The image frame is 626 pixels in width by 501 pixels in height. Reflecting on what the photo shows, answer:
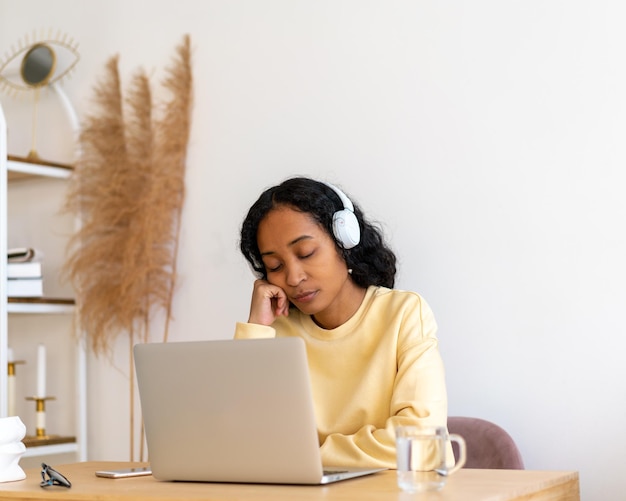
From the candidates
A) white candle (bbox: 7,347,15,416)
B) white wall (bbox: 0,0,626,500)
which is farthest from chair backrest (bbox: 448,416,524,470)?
white candle (bbox: 7,347,15,416)

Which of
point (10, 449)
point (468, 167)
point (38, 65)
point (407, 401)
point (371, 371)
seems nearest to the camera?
point (10, 449)

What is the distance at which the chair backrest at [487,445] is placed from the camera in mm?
2041

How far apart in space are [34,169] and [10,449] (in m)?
1.34

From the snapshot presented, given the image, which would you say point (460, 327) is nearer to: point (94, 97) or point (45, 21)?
point (94, 97)

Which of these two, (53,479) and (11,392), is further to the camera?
(11,392)

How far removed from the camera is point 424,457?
1.33 meters

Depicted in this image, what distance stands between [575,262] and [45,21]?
73.6 inches

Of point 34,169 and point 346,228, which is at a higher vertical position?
point 34,169

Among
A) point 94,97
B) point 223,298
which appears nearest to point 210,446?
point 223,298

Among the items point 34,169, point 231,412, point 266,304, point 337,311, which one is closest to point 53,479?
point 231,412

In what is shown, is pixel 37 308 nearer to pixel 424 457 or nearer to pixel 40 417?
pixel 40 417

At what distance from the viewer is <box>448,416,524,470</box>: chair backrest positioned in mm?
2041

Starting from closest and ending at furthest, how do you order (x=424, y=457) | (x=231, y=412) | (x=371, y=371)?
(x=424, y=457) < (x=231, y=412) < (x=371, y=371)

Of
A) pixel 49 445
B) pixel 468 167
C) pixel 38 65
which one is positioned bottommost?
pixel 49 445
